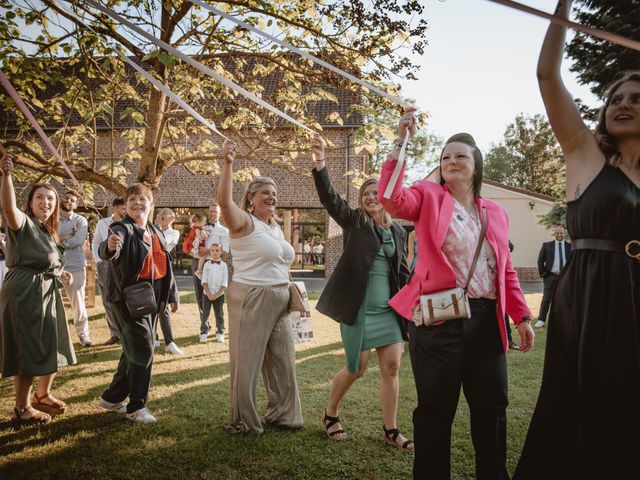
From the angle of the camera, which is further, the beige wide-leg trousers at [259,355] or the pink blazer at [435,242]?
the beige wide-leg trousers at [259,355]

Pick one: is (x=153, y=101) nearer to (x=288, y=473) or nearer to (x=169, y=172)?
(x=288, y=473)

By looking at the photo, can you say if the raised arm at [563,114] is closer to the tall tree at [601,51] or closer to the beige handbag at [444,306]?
the beige handbag at [444,306]

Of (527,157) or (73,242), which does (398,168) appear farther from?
(527,157)

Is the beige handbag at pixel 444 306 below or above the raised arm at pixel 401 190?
below

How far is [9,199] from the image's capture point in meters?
3.99

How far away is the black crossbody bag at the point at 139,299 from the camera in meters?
4.32

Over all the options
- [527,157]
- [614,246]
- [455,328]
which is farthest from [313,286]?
[527,157]

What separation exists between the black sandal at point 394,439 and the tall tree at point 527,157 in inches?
1969

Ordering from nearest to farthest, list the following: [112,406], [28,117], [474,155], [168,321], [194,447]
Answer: [28,117] < [474,155] < [194,447] < [112,406] < [168,321]

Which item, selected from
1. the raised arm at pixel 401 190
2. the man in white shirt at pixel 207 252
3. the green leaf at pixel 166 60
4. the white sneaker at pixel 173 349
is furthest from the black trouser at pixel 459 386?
the man in white shirt at pixel 207 252

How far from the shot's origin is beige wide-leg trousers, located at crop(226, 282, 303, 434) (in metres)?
4.13

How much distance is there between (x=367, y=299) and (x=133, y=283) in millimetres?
2341

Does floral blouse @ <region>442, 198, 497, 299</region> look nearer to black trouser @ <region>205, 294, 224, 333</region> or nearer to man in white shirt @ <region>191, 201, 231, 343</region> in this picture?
man in white shirt @ <region>191, 201, 231, 343</region>

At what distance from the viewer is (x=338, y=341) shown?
8766mm
